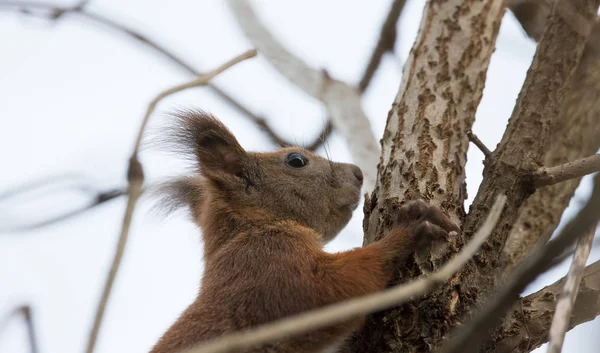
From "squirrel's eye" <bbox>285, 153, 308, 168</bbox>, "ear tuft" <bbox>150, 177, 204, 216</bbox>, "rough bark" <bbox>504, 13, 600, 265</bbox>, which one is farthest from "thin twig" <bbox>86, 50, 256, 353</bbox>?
"rough bark" <bbox>504, 13, 600, 265</bbox>

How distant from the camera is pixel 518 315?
12.4 feet

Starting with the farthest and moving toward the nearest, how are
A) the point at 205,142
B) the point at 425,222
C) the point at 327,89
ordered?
the point at 327,89 → the point at 205,142 → the point at 425,222

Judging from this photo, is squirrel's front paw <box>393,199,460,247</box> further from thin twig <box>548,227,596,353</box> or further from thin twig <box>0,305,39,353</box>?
thin twig <box>0,305,39,353</box>

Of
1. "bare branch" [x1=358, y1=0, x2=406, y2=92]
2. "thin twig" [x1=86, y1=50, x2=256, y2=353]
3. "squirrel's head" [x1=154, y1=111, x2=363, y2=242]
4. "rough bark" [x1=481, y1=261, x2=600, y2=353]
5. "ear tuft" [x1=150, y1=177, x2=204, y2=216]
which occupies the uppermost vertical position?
"bare branch" [x1=358, y1=0, x2=406, y2=92]

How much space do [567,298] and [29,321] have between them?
64.3 inches

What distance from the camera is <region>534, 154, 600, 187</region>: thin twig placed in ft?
11.4

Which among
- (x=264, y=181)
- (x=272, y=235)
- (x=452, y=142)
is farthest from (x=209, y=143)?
(x=452, y=142)

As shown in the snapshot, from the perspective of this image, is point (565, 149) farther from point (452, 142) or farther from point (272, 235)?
point (272, 235)

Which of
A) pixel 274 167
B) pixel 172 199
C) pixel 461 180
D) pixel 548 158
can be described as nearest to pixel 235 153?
pixel 274 167

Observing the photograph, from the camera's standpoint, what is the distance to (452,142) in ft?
14.5

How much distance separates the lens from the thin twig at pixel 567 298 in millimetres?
1949

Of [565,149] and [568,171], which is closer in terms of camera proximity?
[568,171]

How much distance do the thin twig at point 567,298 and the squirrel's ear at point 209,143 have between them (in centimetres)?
275

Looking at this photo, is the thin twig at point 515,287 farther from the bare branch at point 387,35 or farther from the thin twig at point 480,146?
the bare branch at point 387,35
